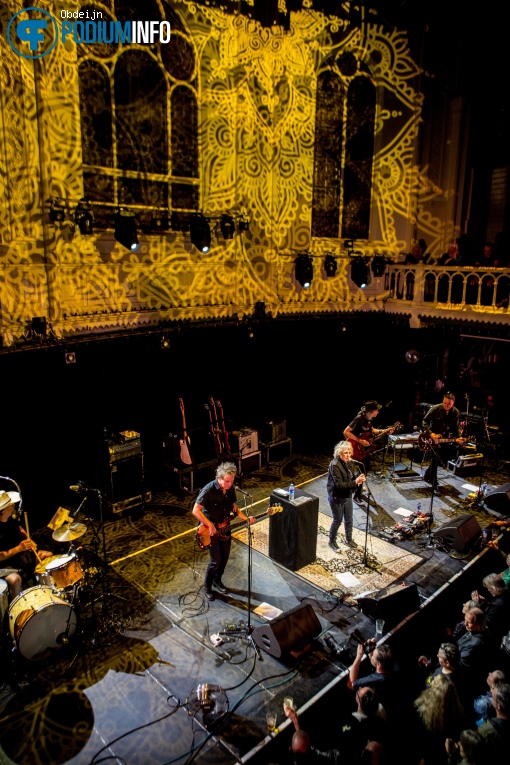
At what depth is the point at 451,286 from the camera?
1163 centimetres

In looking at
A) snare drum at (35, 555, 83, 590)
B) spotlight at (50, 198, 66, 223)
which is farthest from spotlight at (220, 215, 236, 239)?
snare drum at (35, 555, 83, 590)

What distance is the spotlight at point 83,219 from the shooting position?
8781 millimetres

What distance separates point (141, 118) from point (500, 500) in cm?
868

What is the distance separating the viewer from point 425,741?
4422 mm

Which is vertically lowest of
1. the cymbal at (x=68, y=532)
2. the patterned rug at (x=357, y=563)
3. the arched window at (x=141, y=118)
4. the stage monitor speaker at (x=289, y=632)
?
the patterned rug at (x=357, y=563)

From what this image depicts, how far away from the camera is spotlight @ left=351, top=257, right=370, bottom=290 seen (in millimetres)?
12492

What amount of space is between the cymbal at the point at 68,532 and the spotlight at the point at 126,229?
482cm

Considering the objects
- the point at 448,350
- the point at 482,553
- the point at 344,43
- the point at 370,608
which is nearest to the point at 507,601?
the point at 370,608

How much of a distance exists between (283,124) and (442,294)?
4.83 meters

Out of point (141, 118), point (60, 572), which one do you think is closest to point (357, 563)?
point (60, 572)

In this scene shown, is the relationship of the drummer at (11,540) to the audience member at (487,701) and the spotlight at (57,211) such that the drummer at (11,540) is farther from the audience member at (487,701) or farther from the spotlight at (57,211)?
the audience member at (487,701)

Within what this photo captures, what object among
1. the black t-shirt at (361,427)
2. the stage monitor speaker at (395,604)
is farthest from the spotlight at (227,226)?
the stage monitor speaker at (395,604)

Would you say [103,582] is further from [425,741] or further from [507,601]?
[507,601]

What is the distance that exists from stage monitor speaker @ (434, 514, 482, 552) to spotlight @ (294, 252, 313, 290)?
5.71 metres
